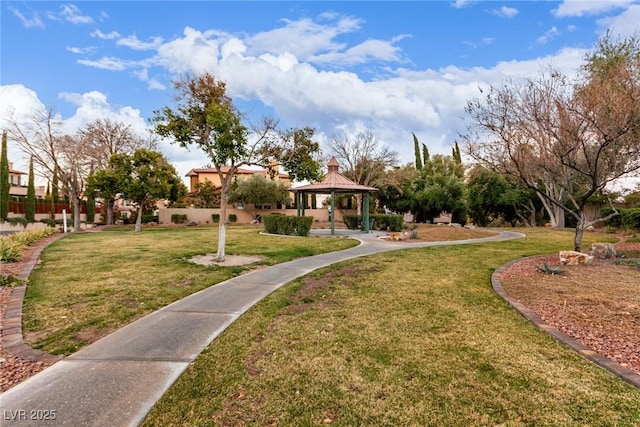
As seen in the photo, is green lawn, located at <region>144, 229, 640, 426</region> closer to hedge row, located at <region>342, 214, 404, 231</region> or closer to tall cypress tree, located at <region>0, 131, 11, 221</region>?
hedge row, located at <region>342, 214, 404, 231</region>

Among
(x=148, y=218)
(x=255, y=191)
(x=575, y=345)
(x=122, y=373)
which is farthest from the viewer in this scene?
(x=255, y=191)

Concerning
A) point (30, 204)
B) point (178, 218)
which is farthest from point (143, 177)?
point (30, 204)

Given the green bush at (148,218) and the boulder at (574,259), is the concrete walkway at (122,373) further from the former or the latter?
the green bush at (148,218)

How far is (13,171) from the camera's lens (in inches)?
1735

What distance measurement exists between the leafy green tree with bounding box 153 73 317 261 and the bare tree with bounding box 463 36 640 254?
5.07 metres

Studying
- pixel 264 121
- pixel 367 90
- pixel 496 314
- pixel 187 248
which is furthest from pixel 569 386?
pixel 367 90

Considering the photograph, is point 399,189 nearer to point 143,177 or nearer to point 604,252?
point 604,252

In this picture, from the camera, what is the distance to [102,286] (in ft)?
20.3

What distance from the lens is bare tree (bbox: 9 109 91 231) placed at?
813 inches

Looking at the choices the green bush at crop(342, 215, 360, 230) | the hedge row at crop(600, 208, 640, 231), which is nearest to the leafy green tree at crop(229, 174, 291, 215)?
the green bush at crop(342, 215, 360, 230)

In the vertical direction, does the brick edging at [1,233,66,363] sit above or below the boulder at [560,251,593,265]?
below

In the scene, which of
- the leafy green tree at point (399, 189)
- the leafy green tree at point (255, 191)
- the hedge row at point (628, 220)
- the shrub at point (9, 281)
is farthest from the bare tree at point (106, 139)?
the hedge row at point (628, 220)

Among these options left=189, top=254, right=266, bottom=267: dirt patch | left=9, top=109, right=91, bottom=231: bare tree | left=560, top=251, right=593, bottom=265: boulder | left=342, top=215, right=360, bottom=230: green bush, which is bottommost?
left=189, top=254, right=266, bottom=267: dirt patch

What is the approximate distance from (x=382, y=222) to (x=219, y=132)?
14.8 m
